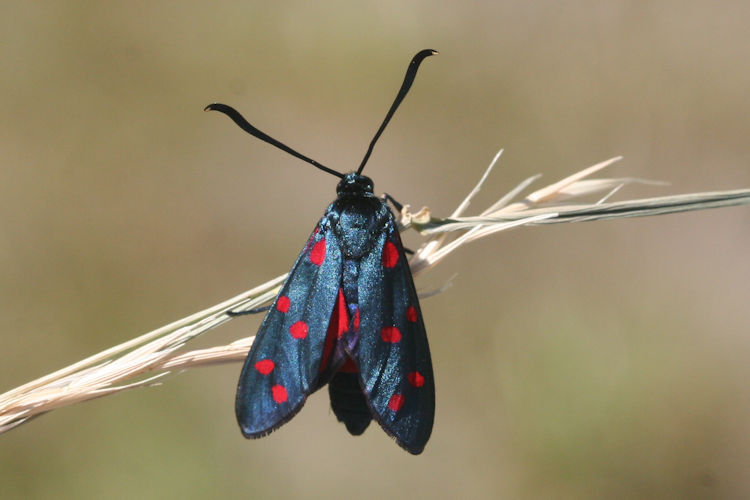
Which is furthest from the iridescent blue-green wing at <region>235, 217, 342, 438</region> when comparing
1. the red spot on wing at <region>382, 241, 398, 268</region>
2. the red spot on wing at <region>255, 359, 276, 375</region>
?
the red spot on wing at <region>382, 241, 398, 268</region>

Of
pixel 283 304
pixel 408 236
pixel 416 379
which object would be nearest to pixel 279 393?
pixel 283 304

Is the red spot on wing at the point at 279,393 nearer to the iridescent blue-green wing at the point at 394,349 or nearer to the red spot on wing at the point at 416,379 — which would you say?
the iridescent blue-green wing at the point at 394,349

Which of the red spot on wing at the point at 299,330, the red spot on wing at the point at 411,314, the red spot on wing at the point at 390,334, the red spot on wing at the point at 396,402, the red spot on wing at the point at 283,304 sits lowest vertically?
the red spot on wing at the point at 396,402

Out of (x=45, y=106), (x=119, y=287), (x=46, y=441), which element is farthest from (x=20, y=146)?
(x=46, y=441)

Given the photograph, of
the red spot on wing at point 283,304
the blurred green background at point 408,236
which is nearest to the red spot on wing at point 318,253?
the red spot on wing at point 283,304

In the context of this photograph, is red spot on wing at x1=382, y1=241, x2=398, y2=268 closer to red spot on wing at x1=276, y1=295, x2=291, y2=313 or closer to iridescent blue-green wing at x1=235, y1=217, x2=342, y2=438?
iridescent blue-green wing at x1=235, y1=217, x2=342, y2=438

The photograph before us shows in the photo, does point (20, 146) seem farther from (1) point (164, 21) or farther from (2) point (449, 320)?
(2) point (449, 320)
